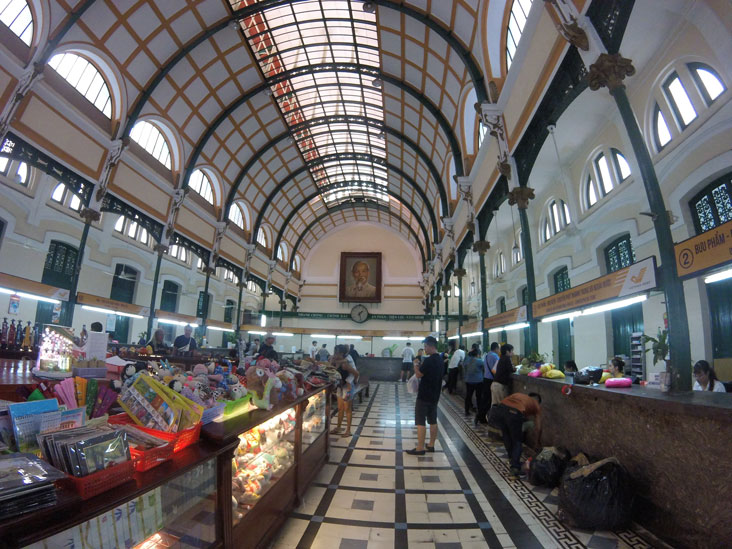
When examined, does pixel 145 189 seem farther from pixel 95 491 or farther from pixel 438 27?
pixel 95 491

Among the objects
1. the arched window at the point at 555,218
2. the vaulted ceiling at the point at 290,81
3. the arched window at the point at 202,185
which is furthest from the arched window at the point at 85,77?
the arched window at the point at 555,218

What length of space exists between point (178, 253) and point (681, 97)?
15.5m

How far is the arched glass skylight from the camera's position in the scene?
1060cm

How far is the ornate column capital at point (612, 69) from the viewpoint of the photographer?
3.70 meters

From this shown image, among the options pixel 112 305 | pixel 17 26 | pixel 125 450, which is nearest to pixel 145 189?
pixel 112 305

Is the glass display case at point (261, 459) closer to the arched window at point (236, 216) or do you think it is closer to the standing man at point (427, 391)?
the standing man at point (427, 391)

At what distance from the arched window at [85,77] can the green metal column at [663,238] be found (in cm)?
1047

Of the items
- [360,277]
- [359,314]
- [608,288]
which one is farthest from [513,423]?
[360,277]

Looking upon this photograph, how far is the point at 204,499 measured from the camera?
5.27ft

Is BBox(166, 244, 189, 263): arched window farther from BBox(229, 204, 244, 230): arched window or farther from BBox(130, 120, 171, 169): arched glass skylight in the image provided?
BBox(130, 120, 171, 169): arched glass skylight

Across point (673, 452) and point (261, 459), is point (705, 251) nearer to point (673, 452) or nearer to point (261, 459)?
point (673, 452)

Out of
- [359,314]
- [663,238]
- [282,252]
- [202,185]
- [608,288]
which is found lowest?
[608,288]

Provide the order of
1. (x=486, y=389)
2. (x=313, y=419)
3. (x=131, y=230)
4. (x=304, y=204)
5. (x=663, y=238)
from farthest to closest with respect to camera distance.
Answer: (x=304, y=204)
(x=131, y=230)
(x=486, y=389)
(x=313, y=419)
(x=663, y=238)

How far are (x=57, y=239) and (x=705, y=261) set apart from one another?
1263cm
